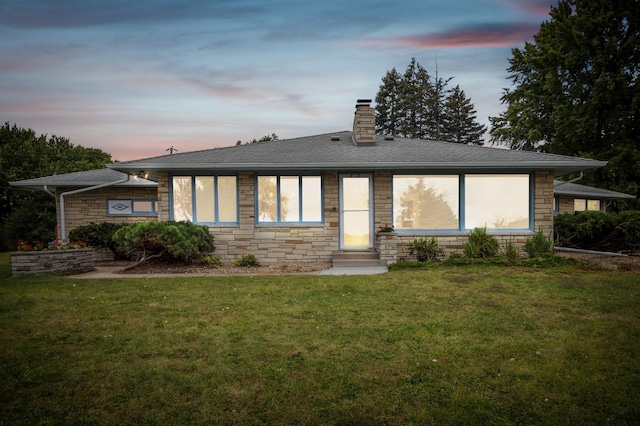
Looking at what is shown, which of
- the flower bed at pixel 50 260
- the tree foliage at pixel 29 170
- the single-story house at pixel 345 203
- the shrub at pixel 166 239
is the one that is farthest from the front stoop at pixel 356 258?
the tree foliage at pixel 29 170

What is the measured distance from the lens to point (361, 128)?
12.4 metres

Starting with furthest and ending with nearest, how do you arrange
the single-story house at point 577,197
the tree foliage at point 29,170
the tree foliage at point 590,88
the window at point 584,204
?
the tree foliage at point 29,170, the tree foliage at point 590,88, the window at point 584,204, the single-story house at point 577,197

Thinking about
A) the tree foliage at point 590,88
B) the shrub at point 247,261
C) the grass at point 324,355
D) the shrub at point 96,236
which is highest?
the tree foliage at point 590,88

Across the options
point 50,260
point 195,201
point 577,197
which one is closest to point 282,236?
point 195,201

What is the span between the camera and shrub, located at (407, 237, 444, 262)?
10.1m

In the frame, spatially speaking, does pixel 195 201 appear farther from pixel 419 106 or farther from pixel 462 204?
pixel 419 106

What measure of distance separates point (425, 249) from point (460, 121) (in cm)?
3451

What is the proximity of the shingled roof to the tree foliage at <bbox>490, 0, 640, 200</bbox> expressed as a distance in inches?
427

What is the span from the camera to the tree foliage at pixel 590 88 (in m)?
18.7

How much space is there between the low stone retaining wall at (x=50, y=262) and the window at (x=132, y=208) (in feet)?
12.7

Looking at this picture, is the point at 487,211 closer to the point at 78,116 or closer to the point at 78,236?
the point at 78,236

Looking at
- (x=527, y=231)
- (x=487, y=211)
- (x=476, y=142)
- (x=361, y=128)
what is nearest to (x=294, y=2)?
(x=361, y=128)

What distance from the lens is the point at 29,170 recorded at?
27438mm

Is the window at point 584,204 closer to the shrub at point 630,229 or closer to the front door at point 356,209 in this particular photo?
the shrub at point 630,229
